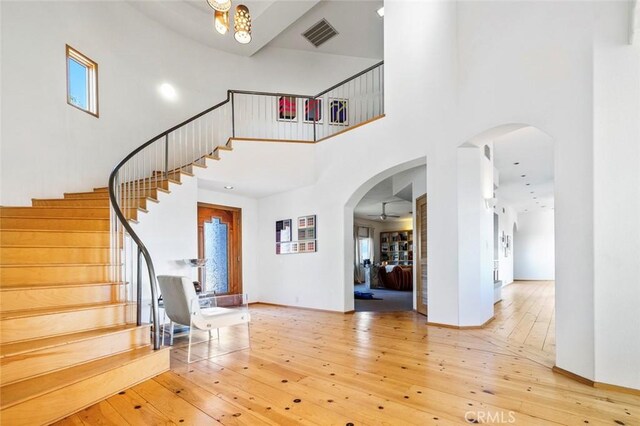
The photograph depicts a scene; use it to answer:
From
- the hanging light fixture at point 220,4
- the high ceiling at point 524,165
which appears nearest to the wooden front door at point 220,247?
the hanging light fixture at point 220,4

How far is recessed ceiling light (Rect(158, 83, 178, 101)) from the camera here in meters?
6.68

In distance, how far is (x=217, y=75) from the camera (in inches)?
300

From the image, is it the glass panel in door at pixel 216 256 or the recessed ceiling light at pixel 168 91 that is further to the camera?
the glass panel in door at pixel 216 256

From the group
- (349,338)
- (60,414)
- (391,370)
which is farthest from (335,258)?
(60,414)

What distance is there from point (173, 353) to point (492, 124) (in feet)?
15.5

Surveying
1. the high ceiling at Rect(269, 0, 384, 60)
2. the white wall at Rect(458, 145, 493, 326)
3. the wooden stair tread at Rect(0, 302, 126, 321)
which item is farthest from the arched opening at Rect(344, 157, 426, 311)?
the wooden stair tread at Rect(0, 302, 126, 321)

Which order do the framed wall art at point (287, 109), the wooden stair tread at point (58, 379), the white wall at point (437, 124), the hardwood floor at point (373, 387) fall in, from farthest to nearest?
the framed wall art at point (287, 109) < the white wall at point (437, 124) < the hardwood floor at point (373, 387) < the wooden stair tread at point (58, 379)

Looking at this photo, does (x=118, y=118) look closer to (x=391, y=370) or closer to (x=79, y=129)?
(x=79, y=129)

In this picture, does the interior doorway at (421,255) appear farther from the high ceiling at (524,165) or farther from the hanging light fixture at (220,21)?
the hanging light fixture at (220,21)

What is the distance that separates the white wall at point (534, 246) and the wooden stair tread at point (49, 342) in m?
15.3

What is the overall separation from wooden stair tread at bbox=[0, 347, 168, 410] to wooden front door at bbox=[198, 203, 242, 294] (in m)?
3.90

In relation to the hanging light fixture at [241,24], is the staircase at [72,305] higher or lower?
lower

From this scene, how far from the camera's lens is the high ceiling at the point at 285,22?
6387 mm

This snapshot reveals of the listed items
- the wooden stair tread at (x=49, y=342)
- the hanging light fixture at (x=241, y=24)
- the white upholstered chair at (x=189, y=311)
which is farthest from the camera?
the white upholstered chair at (x=189, y=311)
